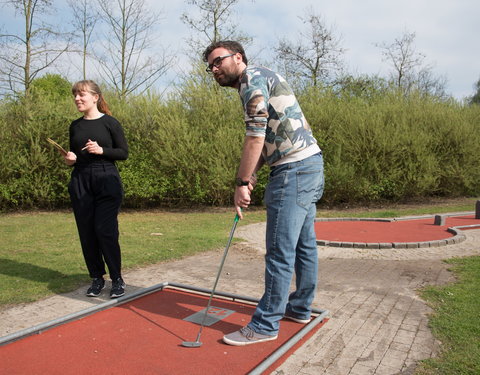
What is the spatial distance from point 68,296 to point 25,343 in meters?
1.21

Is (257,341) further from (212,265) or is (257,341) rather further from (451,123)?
(451,123)

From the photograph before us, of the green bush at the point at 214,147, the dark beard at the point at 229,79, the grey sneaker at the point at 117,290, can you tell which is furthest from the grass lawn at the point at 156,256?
the dark beard at the point at 229,79

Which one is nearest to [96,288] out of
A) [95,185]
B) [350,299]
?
[95,185]

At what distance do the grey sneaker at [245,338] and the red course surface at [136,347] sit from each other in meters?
0.04

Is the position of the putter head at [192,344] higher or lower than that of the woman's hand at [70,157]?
lower

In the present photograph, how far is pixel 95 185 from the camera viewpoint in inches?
158

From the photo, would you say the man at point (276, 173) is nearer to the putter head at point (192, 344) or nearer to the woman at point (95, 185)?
the putter head at point (192, 344)

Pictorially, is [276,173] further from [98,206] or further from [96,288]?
[96,288]

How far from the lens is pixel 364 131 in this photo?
12742 millimetres

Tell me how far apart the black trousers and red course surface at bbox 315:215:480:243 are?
430cm

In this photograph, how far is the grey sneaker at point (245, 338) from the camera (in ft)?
9.76

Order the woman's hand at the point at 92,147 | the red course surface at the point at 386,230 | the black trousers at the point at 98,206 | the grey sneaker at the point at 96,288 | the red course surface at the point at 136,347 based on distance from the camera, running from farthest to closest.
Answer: the red course surface at the point at 386,230, the grey sneaker at the point at 96,288, the black trousers at the point at 98,206, the woman's hand at the point at 92,147, the red course surface at the point at 136,347

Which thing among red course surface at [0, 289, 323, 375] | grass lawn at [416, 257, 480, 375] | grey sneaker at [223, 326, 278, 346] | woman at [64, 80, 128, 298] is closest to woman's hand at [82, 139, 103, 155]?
woman at [64, 80, 128, 298]

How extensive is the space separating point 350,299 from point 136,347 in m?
2.14
